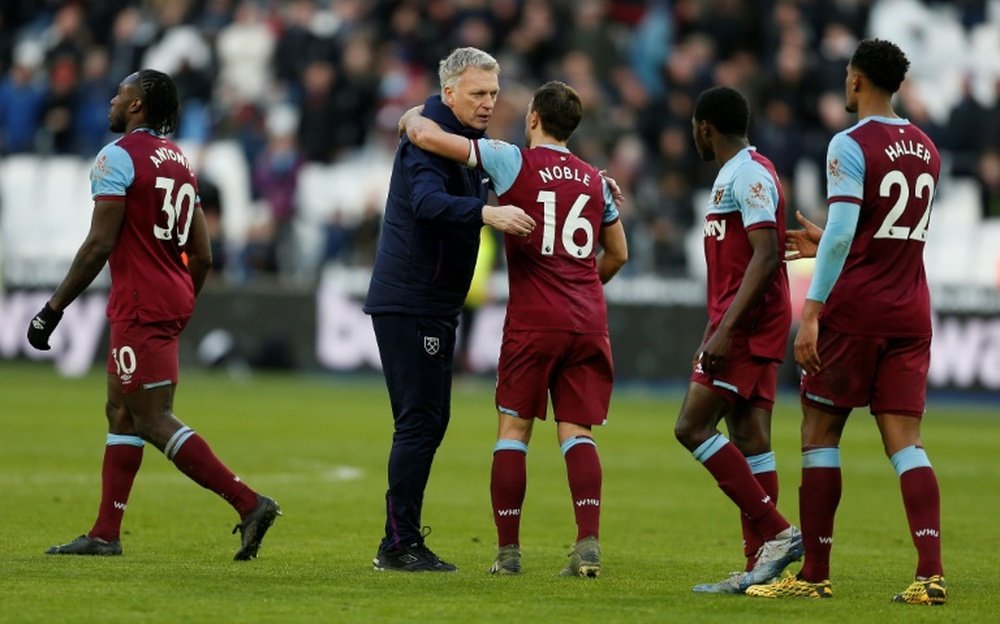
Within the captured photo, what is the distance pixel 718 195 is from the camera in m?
8.84

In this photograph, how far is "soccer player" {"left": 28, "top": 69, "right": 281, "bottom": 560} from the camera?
9.52 metres

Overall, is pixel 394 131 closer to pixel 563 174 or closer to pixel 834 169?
pixel 563 174

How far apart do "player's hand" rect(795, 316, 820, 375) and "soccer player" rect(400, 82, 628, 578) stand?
132cm

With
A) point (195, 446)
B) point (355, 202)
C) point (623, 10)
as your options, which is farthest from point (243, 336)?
point (195, 446)

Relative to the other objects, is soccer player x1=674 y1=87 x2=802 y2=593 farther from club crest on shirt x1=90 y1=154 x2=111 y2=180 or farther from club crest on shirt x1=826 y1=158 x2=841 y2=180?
club crest on shirt x1=90 y1=154 x2=111 y2=180

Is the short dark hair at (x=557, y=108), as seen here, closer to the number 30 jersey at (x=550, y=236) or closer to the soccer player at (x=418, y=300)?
the number 30 jersey at (x=550, y=236)

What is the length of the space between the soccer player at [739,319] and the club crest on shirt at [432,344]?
4.51 feet

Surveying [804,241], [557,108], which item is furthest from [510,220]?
[804,241]

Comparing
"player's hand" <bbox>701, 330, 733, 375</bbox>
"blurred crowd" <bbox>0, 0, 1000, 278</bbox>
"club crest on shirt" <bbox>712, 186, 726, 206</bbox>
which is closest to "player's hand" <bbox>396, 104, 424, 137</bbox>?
"club crest on shirt" <bbox>712, 186, 726, 206</bbox>

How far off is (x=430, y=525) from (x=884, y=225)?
4.31 meters

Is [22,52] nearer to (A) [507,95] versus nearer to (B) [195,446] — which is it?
(A) [507,95]

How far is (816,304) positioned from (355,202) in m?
19.6

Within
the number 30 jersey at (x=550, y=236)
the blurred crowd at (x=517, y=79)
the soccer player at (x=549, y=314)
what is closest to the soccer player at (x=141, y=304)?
the soccer player at (x=549, y=314)

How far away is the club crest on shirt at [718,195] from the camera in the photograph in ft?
28.9
